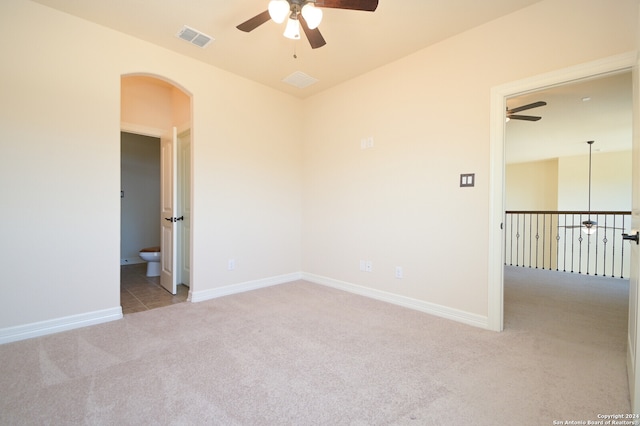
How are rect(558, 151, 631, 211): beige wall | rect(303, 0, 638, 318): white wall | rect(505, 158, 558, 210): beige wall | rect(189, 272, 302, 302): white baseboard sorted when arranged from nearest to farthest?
rect(303, 0, 638, 318): white wall < rect(189, 272, 302, 302): white baseboard < rect(558, 151, 631, 211): beige wall < rect(505, 158, 558, 210): beige wall

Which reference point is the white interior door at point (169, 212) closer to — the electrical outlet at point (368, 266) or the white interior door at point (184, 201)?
the white interior door at point (184, 201)

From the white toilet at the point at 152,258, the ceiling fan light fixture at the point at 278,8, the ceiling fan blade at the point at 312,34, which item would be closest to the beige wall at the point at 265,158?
the ceiling fan blade at the point at 312,34

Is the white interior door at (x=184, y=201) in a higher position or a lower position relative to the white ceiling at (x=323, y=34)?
lower

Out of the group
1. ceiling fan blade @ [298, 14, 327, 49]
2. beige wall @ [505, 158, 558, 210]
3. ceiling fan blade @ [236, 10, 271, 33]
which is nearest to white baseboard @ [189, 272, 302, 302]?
ceiling fan blade @ [236, 10, 271, 33]

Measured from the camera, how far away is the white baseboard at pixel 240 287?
336 cm

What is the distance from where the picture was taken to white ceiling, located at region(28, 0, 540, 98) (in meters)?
2.40

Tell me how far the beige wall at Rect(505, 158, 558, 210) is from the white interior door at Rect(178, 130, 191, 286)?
9022mm

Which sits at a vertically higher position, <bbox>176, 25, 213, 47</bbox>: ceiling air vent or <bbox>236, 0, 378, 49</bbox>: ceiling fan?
<bbox>176, 25, 213, 47</bbox>: ceiling air vent

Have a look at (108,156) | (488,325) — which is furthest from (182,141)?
(488,325)

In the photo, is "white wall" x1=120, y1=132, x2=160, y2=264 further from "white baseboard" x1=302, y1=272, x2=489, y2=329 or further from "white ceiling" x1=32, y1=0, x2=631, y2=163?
"white baseboard" x1=302, y1=272, x2=489, y2=329

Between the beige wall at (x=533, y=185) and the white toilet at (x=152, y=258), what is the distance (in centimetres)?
940

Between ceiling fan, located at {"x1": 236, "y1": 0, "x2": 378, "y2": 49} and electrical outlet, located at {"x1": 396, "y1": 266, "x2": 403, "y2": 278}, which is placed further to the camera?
electrical outlet, located at {"x1": 396, "y1": 266, "x2": 403, "y2": 278}

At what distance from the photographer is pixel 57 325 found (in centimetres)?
248

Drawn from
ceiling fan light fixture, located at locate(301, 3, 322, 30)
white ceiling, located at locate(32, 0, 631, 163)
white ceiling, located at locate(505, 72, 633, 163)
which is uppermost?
white ceiling, located at locate(32, 0, 631, 163)
